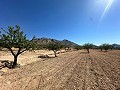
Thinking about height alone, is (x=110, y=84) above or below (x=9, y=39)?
below

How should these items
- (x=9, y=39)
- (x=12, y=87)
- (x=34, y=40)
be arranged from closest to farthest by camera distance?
(x=12, y=87) → (x=9, y=39) → (x=34, y=40)

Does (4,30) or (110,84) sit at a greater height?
(4,30)

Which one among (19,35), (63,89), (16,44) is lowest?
(63,89)

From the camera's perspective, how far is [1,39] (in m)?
23.9

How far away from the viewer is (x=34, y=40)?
29.2 meters

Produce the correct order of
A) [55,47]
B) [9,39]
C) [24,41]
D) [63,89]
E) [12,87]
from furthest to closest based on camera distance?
[55,47] < [24,41] < [9,39] < [12,87] < [63,89]

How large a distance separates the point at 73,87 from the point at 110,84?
3.71 meters

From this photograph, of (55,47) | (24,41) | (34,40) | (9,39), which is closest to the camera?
(9,39)

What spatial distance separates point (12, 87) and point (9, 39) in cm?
1296

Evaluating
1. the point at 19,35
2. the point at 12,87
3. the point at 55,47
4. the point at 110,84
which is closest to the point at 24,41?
the point at 19,35

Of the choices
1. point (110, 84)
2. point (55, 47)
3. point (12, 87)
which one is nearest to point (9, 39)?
point (12, 87)

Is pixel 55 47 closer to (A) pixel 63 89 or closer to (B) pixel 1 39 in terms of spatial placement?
(B) pixel 1 39

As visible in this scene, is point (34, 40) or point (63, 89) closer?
point (63, 89)

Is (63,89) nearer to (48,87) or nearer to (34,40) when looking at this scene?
(48,87)
